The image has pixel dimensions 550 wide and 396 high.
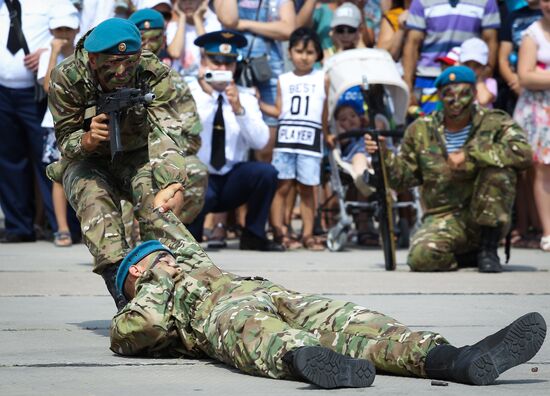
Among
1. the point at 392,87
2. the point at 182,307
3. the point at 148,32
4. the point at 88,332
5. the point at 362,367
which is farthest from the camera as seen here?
the point at 392,87

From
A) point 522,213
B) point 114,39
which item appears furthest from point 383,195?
point 114,39

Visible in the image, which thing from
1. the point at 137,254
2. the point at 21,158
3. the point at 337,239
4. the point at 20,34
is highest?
the point at 20,34

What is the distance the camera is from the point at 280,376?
5.49 m

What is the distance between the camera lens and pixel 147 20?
1063 cm

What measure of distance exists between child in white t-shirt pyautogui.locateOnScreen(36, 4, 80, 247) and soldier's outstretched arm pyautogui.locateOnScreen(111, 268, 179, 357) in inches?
250

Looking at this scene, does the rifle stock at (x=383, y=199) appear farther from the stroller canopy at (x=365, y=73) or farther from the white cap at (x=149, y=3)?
the white cap at (x=149, y=3)

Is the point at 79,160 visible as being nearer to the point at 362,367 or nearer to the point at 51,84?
the point at 51,84

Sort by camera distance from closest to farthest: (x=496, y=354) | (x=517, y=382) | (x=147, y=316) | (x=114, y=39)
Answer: (x=496, y=354), (x=517, y=382), (x=147, y=316), (x=114, y=39)

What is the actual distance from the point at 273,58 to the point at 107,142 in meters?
6.11

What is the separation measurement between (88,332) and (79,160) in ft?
3.16

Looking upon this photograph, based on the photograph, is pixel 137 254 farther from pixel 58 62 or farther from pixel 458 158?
pixel 58 62

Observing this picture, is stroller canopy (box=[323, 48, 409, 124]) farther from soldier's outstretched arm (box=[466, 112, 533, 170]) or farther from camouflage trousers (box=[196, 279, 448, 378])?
camouflage trousers (box=[196, 279, 448, 378])

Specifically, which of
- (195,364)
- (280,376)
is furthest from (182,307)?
(280,376)

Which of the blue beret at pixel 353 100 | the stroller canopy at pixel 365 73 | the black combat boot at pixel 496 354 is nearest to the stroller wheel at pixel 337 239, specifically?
the stroller canopy at pixel 365 73
